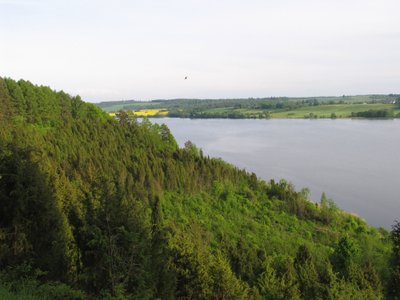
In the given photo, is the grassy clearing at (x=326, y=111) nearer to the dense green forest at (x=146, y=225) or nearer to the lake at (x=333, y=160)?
the lake at (x=333, y=160)

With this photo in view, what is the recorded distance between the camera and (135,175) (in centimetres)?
4456

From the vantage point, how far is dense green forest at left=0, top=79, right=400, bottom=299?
41.7 feet

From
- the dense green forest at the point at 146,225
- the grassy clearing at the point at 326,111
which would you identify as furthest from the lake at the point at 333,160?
the grassy clearing at the point at 326,111

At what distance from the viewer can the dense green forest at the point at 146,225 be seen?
1270cm

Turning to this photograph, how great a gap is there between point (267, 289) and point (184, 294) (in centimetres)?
706

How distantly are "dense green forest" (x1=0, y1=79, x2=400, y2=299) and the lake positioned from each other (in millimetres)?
7469

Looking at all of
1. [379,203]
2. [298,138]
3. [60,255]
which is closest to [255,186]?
[379,203]

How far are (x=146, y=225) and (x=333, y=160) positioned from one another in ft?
215

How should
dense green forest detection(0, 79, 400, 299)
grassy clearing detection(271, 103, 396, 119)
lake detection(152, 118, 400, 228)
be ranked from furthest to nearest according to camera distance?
A: grassy clearing detection(271, 103, 396, 119) → lake detection(152, 118, 400, 228) → dense green forest detection(0, 79, 400, 299)

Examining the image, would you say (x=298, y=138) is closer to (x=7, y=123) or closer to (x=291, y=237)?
(x=291, y=237)

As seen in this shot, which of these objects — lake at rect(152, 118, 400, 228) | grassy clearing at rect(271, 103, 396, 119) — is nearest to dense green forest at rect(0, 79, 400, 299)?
lake at rect(152, 118, 400, 228)

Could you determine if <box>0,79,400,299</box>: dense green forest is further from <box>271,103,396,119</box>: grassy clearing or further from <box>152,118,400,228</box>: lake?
<box>271,103,396,119</box>: grassy clearing

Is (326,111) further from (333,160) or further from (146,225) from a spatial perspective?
(146,225)

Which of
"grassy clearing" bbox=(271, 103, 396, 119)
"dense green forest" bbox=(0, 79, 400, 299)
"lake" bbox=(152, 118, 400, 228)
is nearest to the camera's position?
"dense green forest" bbox=(0, 79, 400, 299)
